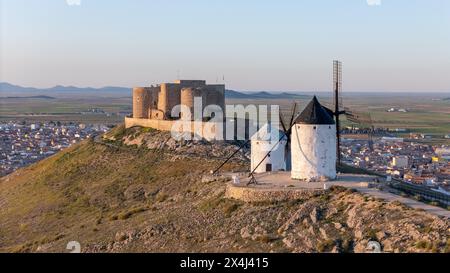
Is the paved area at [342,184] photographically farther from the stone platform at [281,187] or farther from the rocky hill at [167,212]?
the rocky hill at [167,212]

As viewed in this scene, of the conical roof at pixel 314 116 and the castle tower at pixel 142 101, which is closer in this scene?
the conical roof at pixel 314 116

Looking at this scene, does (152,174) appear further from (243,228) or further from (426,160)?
(426,160)

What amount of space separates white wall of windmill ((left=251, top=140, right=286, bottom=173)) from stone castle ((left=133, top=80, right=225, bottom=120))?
36.0 ft

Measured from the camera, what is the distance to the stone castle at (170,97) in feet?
136

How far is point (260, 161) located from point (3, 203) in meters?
16.9

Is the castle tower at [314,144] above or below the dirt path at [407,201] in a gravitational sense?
above

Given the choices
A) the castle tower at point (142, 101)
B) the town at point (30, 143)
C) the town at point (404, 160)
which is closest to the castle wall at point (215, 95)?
the castle tower at point (142, 101)

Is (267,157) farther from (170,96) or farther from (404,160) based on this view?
(404,160)

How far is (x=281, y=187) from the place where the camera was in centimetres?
2620

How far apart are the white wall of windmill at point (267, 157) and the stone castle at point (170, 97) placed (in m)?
11.0
